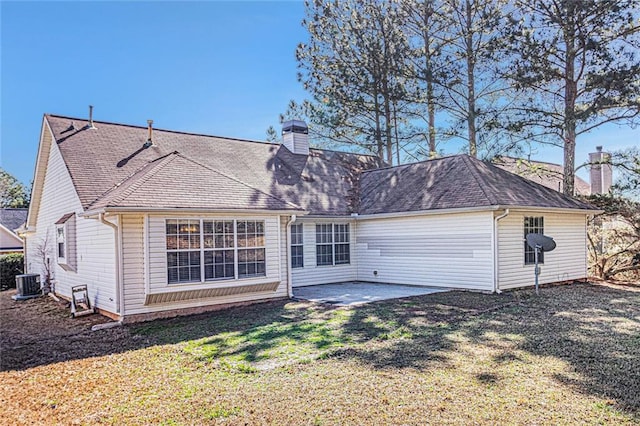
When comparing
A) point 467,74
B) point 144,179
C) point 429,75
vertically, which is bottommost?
point 144,179

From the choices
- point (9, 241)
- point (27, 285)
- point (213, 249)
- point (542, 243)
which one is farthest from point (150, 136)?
point (9, 241)

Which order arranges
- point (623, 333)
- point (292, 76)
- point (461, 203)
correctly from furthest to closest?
point (292, 76), point (461, 203), point (623, 333)

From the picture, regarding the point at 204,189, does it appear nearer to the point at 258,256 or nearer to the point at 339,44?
the point at 258,256

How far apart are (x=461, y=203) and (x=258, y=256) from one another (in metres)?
5.73

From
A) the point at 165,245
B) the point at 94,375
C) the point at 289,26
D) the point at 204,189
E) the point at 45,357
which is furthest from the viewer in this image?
the point at 289,26

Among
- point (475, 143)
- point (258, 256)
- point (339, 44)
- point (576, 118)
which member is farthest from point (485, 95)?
point (258, 256)

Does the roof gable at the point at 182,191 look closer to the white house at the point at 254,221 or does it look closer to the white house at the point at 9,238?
the white house at the point at 254,221

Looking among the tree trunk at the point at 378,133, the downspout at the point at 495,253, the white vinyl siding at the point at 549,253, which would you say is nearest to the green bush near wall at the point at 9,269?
the tree trunk at the point at 378,133

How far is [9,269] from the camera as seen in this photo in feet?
62.5

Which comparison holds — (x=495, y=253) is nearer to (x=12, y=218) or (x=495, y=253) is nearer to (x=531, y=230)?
(x=531, y=230)

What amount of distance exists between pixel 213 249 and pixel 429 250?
256 inches

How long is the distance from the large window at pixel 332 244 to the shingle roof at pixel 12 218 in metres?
20.8

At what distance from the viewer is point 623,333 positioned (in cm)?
747

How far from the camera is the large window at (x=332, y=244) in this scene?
576 inches
